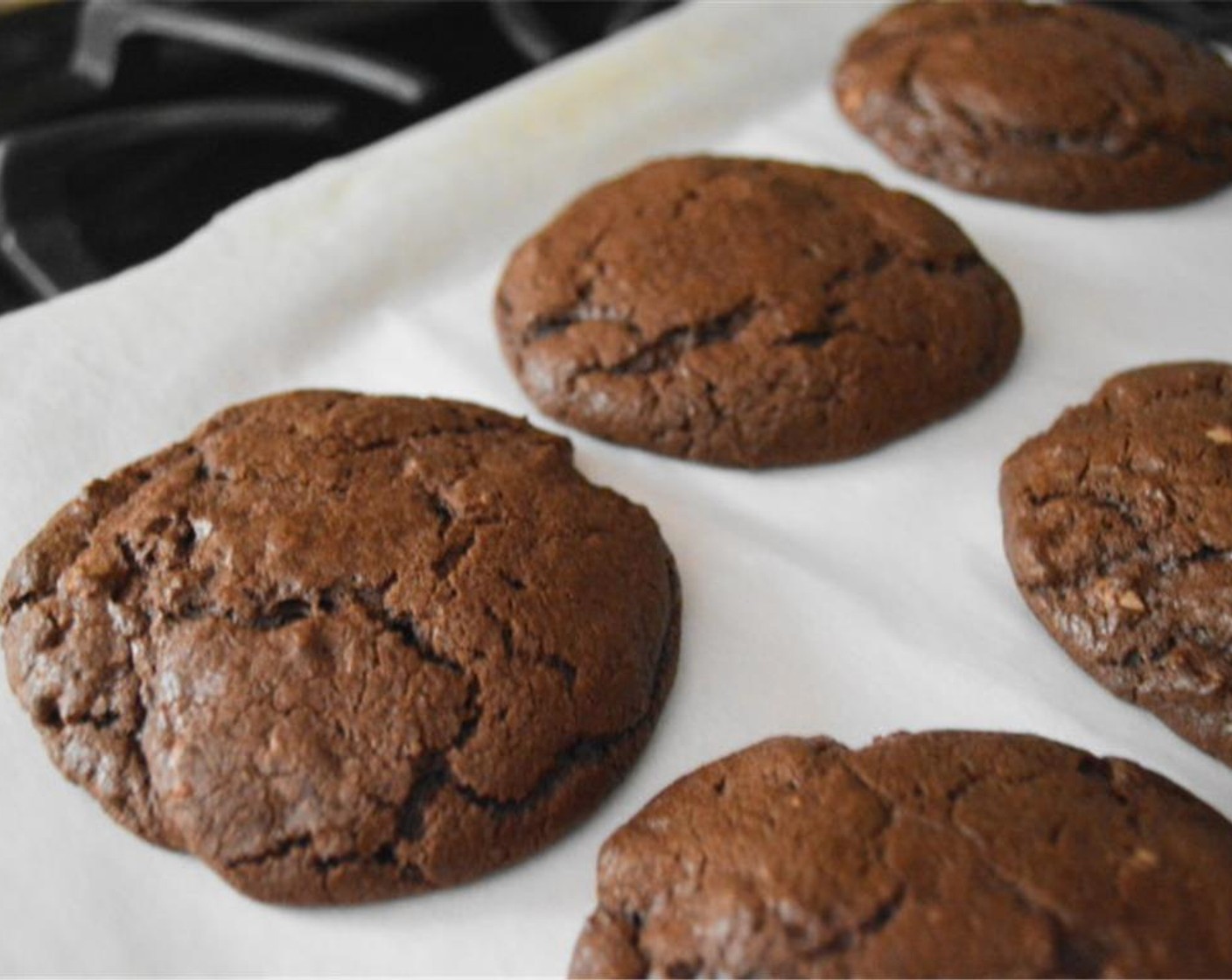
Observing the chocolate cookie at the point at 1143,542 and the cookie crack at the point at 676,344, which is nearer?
the chocolate cookie at the point at 1143,542

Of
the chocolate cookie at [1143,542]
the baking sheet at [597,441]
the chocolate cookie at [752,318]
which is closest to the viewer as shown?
the baking sheet at [597,441]

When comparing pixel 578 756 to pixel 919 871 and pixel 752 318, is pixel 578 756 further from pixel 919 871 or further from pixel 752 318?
pixel 752 318

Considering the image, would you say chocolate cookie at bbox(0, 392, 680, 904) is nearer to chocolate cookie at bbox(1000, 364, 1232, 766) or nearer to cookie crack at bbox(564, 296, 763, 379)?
cookie crack at bbox(564, 296, 763, 379)

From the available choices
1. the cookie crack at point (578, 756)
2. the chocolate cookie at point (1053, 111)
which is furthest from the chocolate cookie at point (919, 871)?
the chocolate cookie at point (1053, 111)

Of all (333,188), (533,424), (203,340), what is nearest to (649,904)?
(533,424)

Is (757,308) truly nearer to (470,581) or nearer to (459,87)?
(470,581)

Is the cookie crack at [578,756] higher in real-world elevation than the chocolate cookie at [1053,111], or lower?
lower

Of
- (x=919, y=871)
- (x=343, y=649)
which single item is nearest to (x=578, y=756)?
(x=343, y=649)

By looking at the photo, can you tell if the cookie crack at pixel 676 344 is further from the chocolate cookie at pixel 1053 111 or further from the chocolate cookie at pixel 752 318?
the chocolate cookie at pixel 1053 111
